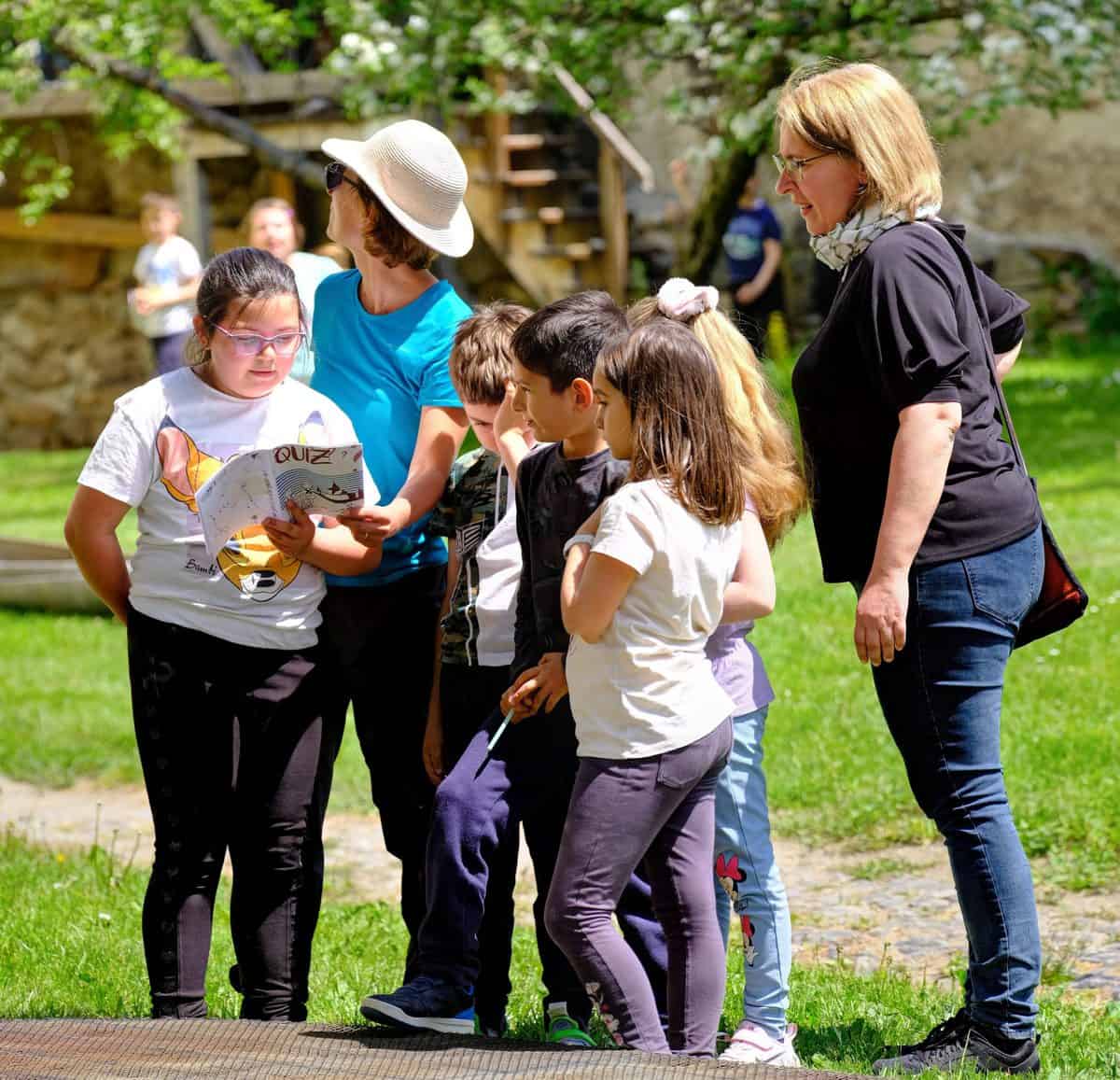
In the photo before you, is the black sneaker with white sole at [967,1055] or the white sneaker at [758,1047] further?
the white sneaker at [758,1047]

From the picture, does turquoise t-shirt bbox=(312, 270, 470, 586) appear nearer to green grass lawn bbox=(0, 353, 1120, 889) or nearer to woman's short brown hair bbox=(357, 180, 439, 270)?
woman's short brown hair bbox=(357, 180, 439, 270)

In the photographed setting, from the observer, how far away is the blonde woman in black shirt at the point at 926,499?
306 centimetres

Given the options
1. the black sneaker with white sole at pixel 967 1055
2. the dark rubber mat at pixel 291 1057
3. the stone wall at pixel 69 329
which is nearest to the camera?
the dark rubber mat at pixel 291 1057

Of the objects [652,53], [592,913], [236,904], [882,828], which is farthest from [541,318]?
[652,53]

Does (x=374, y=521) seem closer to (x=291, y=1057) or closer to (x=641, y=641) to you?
(x=641, y=641)

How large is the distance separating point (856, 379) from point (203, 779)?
1.50 m

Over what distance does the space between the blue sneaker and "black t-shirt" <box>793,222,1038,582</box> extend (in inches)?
41.7

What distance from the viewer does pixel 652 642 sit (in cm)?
303

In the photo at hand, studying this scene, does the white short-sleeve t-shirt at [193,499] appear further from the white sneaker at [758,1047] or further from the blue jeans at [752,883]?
the white sneaker at [758,1047]

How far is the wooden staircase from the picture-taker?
1351 cm

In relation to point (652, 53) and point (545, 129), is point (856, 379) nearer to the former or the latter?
point (652, 53)

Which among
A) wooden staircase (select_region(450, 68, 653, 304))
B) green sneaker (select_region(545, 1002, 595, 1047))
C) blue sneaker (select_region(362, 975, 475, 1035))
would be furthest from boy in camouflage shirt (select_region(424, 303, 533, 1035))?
wooden staircase (select_region(450, 68, 653, 304))

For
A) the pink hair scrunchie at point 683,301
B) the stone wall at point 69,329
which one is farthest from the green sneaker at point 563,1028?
the stone wall at point 69,329

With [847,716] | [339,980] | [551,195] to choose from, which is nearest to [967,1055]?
A: [339,980]
